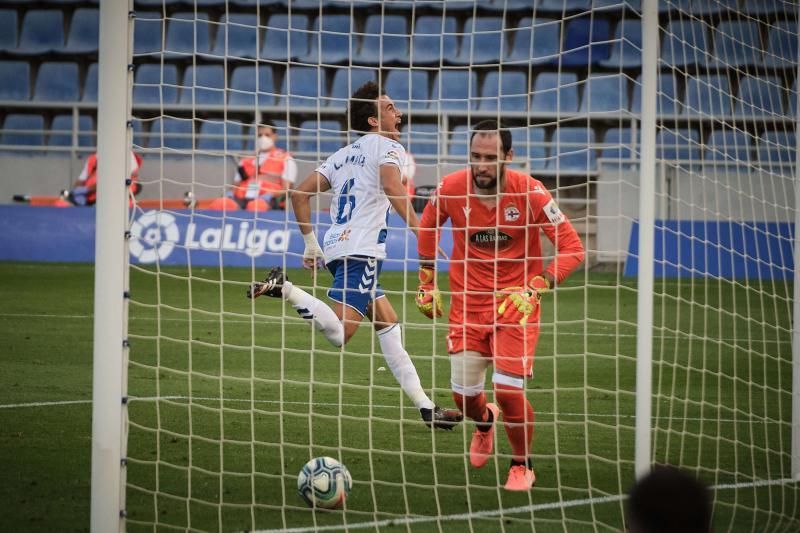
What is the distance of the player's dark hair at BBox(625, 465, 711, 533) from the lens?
→ 2025mm

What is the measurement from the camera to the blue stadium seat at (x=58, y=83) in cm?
2351

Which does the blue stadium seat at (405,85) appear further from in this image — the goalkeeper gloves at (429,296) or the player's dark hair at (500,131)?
the player's dark hair at (500,131)

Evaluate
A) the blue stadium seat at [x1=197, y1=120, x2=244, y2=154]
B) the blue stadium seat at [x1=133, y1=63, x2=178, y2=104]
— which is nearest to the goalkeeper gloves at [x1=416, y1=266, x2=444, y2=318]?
the blue stadium seat at [x1=133, y1=63, x2=178, y2=104]

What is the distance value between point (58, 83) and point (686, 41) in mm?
18367

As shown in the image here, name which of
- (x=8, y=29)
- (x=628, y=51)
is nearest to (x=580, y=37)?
(x=628, y=51)

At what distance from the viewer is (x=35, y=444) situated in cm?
614

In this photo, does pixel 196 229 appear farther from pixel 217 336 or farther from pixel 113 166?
pixel 113 166

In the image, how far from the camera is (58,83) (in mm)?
23578

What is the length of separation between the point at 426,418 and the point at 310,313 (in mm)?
943

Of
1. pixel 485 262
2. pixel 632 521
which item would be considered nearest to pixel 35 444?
pixel 485 262

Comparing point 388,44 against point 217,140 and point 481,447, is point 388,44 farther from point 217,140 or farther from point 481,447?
point 481,447

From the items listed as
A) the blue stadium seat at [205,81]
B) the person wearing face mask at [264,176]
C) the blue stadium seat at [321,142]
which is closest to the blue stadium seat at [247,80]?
the blue stadium seat at [205,81]

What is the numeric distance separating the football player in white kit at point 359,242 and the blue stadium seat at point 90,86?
57.7ft

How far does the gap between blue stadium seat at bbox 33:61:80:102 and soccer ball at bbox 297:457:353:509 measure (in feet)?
65.4
